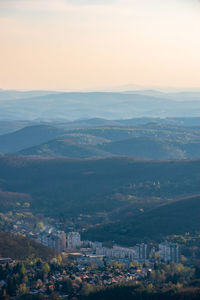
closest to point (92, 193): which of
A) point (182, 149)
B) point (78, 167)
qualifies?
point (78, 167)

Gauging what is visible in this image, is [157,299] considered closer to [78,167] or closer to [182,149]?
[78,167]

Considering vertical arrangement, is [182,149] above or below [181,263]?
above

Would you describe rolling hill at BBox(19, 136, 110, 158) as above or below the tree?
above

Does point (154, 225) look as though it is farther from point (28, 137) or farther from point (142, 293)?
point (28, 137)

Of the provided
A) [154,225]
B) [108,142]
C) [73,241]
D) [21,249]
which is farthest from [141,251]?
[108,142]

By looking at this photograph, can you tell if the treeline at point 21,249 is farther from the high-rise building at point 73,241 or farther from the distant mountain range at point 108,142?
the distant mountain range at point 108,142

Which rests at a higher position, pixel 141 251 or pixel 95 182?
pixel 95 182

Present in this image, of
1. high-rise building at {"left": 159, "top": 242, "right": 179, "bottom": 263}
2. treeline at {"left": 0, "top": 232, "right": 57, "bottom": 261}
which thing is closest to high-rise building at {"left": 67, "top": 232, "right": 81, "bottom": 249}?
treeline at {"left": 0, "top": 232, "right": 57, "bottom": 261}

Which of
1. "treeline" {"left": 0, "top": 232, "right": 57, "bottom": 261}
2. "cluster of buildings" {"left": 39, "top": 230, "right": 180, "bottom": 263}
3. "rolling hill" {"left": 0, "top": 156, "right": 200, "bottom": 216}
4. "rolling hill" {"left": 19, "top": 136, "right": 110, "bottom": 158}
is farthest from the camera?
"rolling hill" {"left": 19, "top": 136, "right": 110, "bottom": 158}

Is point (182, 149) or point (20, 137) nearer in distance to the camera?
point (182, 149)

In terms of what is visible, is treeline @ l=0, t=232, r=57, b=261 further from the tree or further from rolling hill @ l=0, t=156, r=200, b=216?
rolling hill @ l=0, t=156, r=200, b=216

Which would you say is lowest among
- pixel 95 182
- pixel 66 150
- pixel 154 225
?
pixel 154 225
